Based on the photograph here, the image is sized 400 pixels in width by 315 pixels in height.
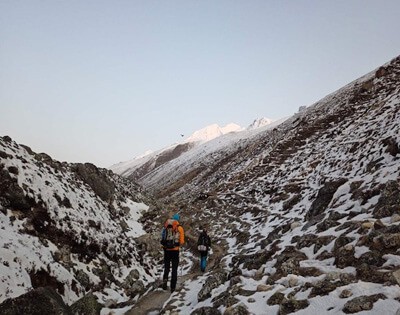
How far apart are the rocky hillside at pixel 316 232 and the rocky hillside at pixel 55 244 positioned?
3070 millimetres

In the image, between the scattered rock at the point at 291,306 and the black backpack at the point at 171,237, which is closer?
the scattered rock at the point at 291,306

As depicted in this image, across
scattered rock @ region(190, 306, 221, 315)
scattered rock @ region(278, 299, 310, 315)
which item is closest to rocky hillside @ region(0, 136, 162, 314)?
scattered rock @ region(190, 306, 221, 315)

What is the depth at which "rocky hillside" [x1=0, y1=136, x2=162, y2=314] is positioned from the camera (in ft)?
30.5

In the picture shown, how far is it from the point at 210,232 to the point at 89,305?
16.1 m

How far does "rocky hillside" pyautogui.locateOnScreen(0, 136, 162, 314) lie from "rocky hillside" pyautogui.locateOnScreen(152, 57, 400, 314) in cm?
307

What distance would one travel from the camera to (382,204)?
38.2 ft

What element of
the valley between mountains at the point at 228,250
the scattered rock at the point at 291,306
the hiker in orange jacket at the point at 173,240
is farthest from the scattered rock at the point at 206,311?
the hiker in orange jacket at the point at 173,240

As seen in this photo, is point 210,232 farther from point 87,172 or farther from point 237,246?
point 87,172

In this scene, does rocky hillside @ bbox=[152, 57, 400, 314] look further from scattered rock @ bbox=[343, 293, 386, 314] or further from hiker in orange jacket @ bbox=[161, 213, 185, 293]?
hiker in orange jacket @ bbox=[161, 213, 185, 293]

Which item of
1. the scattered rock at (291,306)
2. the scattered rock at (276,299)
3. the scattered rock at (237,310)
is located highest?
the scattered rock at (237,310)

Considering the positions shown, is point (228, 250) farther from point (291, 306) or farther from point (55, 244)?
point (291, 306)

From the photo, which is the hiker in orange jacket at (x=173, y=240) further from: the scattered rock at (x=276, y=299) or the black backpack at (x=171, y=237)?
the scattered rock at (x=276, y=299)

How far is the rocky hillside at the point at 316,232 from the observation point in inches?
287

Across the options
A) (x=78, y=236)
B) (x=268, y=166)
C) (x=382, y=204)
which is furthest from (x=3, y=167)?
(x=268, y=166)
